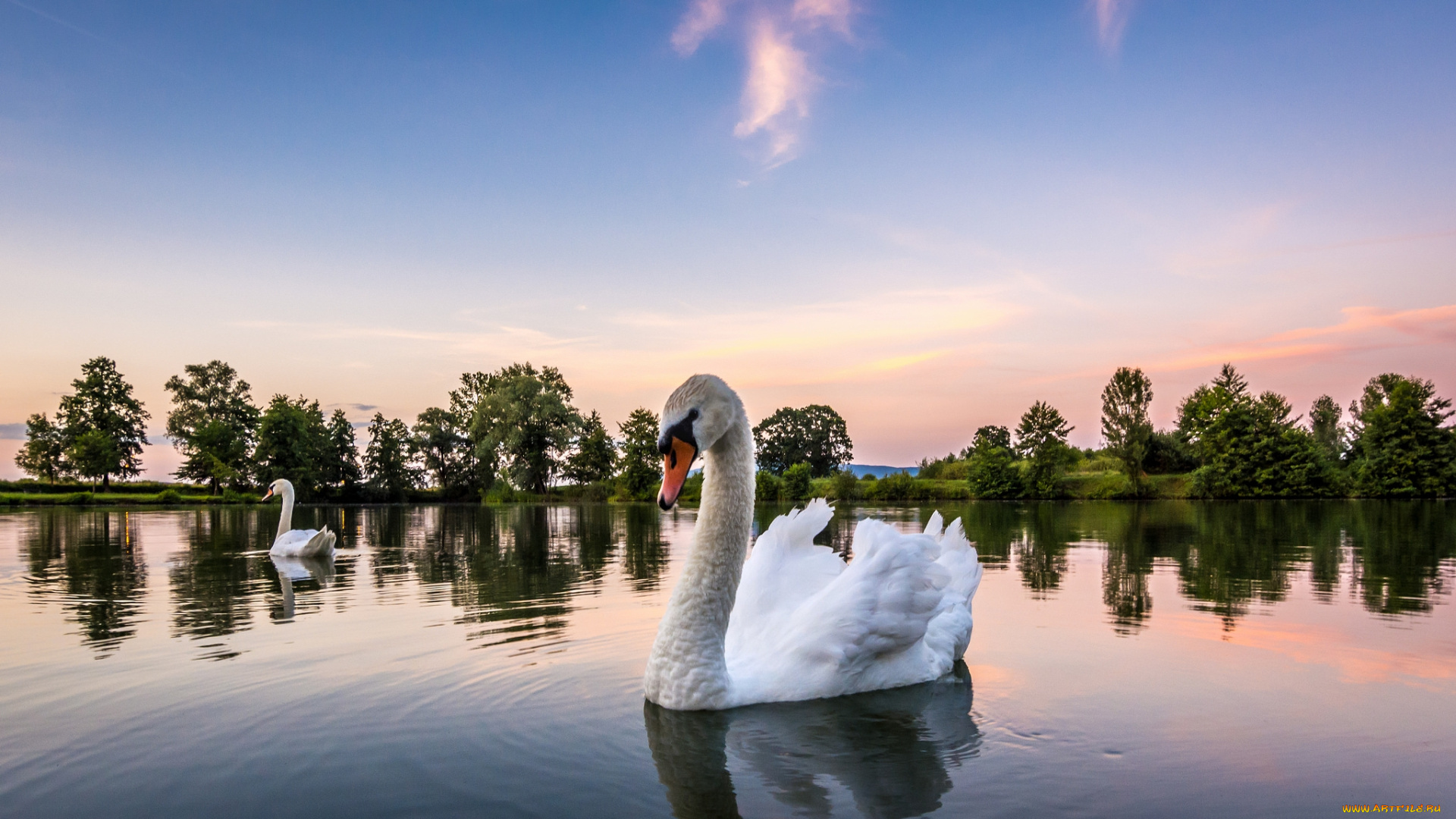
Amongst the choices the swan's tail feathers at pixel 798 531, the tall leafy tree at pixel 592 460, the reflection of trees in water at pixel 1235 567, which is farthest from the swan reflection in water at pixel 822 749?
the tall leafy tree at pixel 592 460

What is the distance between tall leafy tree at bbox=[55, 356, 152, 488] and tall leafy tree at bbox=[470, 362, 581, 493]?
32055 millimetres

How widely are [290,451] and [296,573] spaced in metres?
63.5

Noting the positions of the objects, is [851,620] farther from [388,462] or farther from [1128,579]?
[388,462]

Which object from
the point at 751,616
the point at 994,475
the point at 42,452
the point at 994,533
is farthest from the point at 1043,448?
the point at 42,452

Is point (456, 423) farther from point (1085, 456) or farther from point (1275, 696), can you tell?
point (1275, 696)

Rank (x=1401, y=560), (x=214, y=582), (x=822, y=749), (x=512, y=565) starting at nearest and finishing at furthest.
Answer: (x=822, y=749)
(x=214, y=582)
(x=1401, y=560)
(x=512, y=565)

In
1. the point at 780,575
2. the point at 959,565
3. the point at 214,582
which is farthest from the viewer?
the point at 214,582

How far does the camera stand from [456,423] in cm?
8231

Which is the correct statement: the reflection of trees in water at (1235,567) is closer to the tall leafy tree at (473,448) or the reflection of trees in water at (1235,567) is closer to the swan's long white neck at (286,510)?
the swan's long white neck at (286,510)

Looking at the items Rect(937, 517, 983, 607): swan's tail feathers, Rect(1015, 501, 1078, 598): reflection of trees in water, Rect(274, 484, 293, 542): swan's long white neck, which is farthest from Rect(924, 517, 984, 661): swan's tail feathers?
Rect(274, 484, 293, 542): swan's long white neck

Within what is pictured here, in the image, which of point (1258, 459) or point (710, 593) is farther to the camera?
point (1258, 459)

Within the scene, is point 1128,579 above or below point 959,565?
below

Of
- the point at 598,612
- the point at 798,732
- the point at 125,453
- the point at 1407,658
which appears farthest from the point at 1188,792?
the point at 125,453

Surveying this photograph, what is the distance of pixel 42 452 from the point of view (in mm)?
68188
